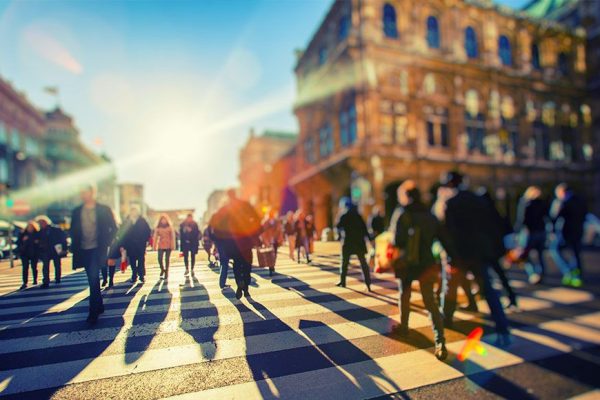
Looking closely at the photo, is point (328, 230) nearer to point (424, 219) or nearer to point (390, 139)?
point (390, 139)

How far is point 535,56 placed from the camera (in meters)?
25.8

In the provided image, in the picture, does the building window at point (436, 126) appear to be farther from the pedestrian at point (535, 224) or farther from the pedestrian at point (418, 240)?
the pedestrian at point (418, 240)

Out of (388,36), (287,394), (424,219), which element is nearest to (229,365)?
(287,394)

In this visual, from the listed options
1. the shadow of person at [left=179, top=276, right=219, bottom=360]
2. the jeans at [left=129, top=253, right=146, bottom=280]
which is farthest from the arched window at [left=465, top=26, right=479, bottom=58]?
the jeans at [left=129, top=253, right=146, bottom=280]

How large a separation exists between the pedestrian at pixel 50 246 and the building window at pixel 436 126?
22256 mm

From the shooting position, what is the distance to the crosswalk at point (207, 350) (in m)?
2.47

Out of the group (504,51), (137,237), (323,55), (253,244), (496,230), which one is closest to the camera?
(137,237)

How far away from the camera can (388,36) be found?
2070 centimetres

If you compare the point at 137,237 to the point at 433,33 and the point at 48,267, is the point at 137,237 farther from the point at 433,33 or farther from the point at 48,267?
the point at 433,33

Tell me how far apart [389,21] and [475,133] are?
399 inches

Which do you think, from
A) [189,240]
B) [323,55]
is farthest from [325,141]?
[189,240]

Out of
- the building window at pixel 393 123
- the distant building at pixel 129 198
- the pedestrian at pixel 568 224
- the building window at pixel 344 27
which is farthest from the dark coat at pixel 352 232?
the building window at pixel 344 27

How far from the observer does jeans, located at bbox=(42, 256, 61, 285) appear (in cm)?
280

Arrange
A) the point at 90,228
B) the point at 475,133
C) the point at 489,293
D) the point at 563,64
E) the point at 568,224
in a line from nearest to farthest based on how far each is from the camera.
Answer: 1. the point at 489,293
2. the point at 90,228
3. the point at 568,224
4. the point at 475,133
5. the point at 563,64
